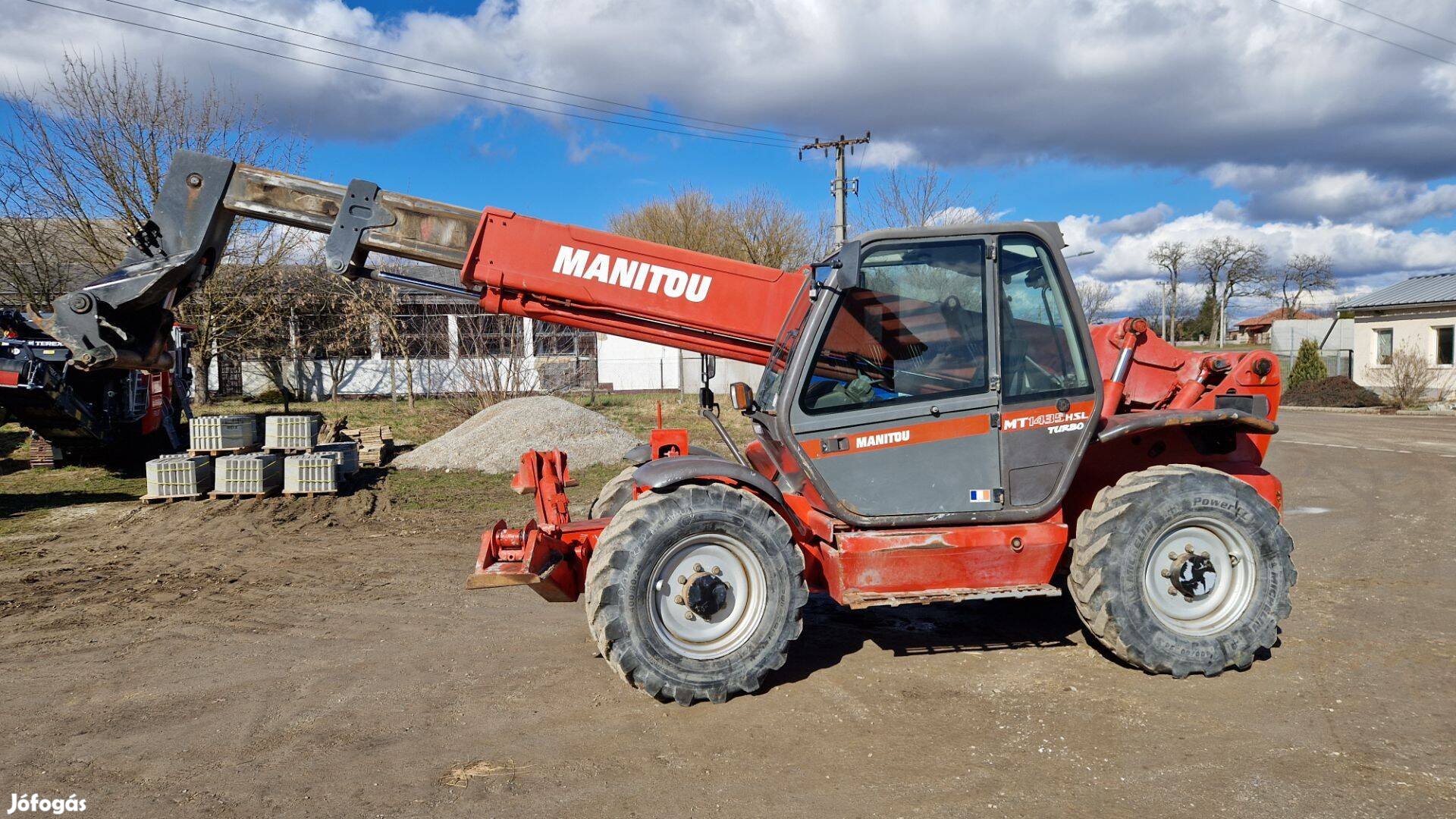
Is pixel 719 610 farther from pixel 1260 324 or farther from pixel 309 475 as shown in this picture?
pixel 1260 324

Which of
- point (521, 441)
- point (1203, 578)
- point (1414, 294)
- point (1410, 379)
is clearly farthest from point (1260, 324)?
point (1203, 578)

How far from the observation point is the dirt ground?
12.9ft

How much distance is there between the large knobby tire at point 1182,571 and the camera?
17.0 ft

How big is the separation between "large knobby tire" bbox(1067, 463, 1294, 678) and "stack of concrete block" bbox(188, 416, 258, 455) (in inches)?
476

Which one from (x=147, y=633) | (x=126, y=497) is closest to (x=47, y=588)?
(x=147, y=633)

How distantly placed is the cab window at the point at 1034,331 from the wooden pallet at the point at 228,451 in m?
Result: 11.9

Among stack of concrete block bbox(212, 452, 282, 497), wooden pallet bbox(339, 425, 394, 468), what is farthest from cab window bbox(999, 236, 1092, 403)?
wooden pallet bbox(339, 425, 394, 468)

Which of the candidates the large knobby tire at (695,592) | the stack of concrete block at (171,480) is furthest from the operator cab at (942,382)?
the stack of concrete block at (171,480)

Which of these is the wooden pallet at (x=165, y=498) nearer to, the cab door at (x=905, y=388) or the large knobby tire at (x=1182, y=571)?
the cab door at (x=905, y=388)

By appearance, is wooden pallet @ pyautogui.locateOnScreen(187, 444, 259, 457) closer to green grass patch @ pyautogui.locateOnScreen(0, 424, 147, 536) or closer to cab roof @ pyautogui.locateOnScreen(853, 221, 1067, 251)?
green grass patch @ pyautogui.locateOnScreen(0, 424, 147, 536)

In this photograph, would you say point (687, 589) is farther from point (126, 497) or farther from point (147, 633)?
point (126, 497)

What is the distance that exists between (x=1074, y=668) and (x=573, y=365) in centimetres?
2241

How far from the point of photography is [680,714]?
4812mm

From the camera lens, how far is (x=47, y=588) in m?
7.92
